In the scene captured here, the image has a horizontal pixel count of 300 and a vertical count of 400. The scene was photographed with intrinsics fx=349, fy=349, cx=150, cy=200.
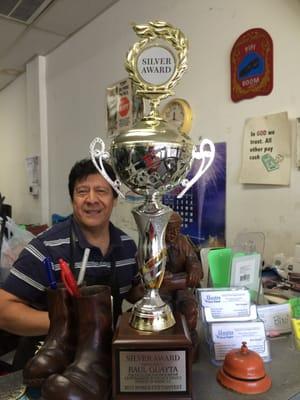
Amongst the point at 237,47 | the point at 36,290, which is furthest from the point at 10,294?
the point at 237,47

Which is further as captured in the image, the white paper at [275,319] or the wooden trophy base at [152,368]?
the white paper at [275,319]

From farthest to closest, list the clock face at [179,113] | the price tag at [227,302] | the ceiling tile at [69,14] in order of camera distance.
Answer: the ceiling tile at [69,14], the clock face at [179,113], the price tag at [227,302]

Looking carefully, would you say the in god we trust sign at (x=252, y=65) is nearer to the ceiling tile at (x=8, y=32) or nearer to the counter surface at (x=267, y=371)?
the counter surface at (x=267, y=371)

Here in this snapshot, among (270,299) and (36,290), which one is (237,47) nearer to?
(270,299)

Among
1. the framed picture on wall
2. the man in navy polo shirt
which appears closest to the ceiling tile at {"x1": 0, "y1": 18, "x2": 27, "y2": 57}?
the framed picture on wall

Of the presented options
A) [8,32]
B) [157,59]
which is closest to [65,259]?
[157,59]

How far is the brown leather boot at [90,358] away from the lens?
440 mm

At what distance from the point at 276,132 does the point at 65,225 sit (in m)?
0.78

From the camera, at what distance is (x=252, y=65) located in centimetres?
129

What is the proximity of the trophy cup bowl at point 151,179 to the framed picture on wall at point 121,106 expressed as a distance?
4.15 feet

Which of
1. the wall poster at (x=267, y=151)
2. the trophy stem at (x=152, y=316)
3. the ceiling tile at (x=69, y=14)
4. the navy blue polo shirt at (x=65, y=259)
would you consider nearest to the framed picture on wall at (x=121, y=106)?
the ceiling tile at (x=69, y=14)

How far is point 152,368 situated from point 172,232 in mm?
279

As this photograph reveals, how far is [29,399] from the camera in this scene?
0.50m

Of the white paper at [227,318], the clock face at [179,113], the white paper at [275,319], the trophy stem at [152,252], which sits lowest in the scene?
the white paper at [275,319]
